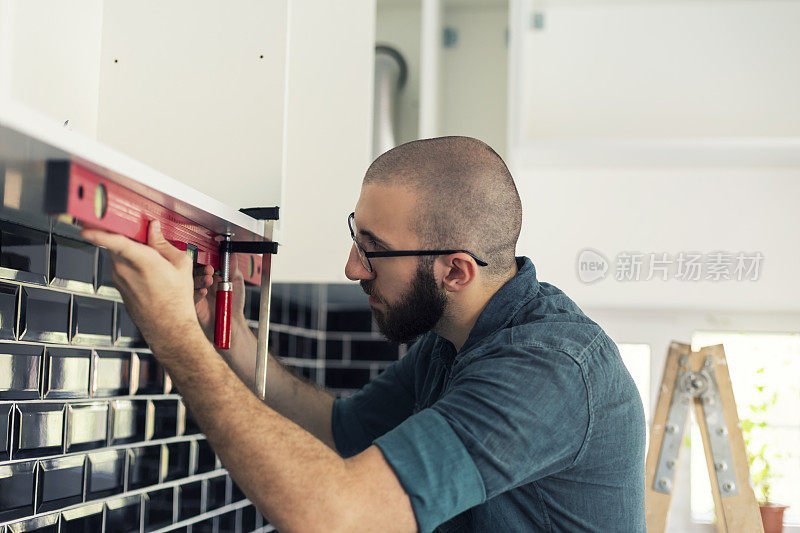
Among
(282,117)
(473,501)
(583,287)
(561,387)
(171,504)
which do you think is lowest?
(171,504)

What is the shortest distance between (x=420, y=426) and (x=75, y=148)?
51 cm

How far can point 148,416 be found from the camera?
1.51m

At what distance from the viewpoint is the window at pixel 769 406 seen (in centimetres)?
215

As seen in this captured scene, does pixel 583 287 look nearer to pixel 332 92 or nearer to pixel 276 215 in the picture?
pixel 332 92

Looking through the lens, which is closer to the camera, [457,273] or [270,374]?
[457,273]

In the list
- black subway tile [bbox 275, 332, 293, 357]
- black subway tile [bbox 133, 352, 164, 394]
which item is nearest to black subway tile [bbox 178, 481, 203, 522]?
black subway tile [bbox 133, 352, 164, 394]

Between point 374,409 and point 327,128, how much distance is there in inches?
23.8

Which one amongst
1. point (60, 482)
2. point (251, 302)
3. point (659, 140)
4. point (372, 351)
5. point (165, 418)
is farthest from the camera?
point (372, 351)

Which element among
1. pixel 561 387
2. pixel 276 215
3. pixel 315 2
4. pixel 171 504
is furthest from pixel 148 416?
pixel 315 2

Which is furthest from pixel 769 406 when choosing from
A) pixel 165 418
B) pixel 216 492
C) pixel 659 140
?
pixel 165 418

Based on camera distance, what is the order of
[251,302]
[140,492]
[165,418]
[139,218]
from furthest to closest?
[251,302]
[165,418]
[140,492]
[139,218]

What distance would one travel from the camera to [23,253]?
1135mm

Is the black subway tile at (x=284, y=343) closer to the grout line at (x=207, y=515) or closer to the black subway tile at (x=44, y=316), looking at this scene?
the grout line at (x=207, y=515)

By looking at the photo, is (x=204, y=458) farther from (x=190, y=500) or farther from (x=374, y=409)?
(x=374, y=409)
